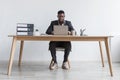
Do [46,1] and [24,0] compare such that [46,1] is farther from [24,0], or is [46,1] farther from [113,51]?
[113,51]

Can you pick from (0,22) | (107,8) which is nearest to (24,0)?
(0,22)

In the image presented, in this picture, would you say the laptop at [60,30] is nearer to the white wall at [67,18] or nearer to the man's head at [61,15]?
the man's head at [61,15]

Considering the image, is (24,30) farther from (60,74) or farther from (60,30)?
(60,74)

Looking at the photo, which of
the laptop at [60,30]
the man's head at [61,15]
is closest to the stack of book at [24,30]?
the laptop at [60,30]

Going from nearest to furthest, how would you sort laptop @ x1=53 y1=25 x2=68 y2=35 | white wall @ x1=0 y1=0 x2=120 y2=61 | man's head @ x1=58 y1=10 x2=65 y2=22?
laptop @ x1=53 y1=25 x2=68 y2=35
man's head @ x1=58 y1=10 x2=65 y2=22
white wall @ x1=0 y1=0 x2=120 y2=61

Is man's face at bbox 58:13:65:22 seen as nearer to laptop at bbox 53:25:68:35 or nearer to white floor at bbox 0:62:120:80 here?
laptop at bbox 53:25:68:35

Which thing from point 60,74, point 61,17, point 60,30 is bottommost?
point 60,74

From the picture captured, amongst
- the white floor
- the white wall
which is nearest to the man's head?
the white wall

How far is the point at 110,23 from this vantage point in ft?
18.0

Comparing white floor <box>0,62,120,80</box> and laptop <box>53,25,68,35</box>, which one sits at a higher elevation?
laptop <box>53,25,68,35</box>

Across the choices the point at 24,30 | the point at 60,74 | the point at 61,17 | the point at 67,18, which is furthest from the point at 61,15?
the point at 60,74

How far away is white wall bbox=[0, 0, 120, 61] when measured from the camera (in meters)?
5.32

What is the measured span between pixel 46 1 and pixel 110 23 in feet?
4.73

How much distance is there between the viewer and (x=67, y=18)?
5.41 meters
